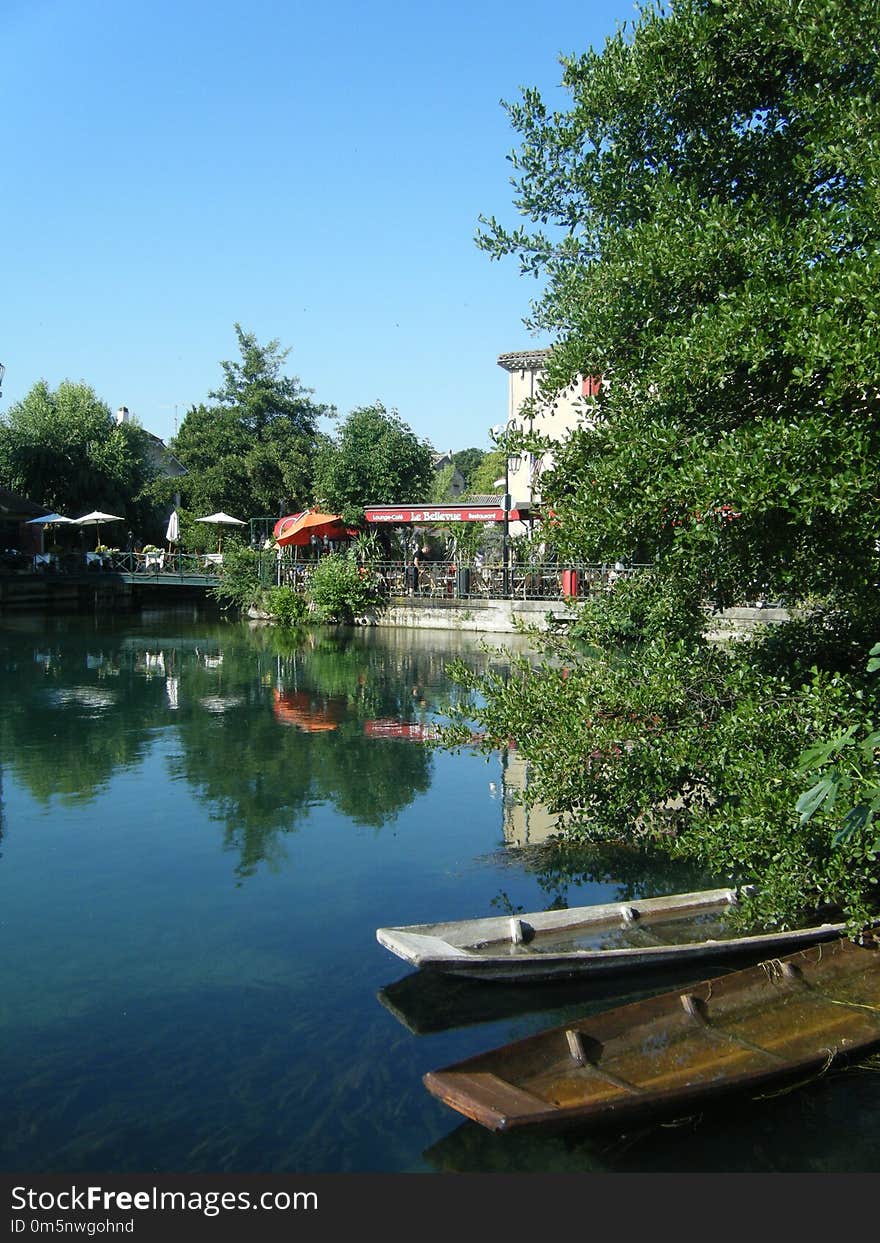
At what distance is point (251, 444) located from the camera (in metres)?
46.1

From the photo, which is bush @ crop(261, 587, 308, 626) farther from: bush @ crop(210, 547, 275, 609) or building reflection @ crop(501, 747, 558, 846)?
building reflection @ crop(501, 747, 558, 846)

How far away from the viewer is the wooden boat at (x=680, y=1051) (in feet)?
18.1

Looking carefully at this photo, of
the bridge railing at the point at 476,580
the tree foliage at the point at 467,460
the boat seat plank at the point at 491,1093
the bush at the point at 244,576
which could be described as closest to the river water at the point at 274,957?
the boat seat plank at the point at 491,1093

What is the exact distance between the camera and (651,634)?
A: 10.2m

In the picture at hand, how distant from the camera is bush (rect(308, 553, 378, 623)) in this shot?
3369 cm

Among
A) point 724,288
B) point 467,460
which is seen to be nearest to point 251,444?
point 724,288

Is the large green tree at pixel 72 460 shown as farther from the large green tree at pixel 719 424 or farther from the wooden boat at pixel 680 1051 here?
the wooden boat at pixel 680 1051

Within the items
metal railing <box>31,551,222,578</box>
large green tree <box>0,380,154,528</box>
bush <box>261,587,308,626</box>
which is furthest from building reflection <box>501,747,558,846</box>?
large green tree <box>0,380,154,528</box>

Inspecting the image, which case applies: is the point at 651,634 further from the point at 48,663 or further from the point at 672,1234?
the point at 48,663

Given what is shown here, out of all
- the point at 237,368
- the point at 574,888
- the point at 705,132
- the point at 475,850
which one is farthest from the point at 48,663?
the point at 237,368

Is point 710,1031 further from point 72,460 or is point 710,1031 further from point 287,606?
point 72,460

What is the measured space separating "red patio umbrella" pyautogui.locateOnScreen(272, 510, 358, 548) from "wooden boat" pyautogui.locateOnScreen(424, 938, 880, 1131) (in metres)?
30.3

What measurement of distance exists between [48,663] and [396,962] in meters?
18.9

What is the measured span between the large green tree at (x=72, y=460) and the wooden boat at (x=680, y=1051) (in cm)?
4332
